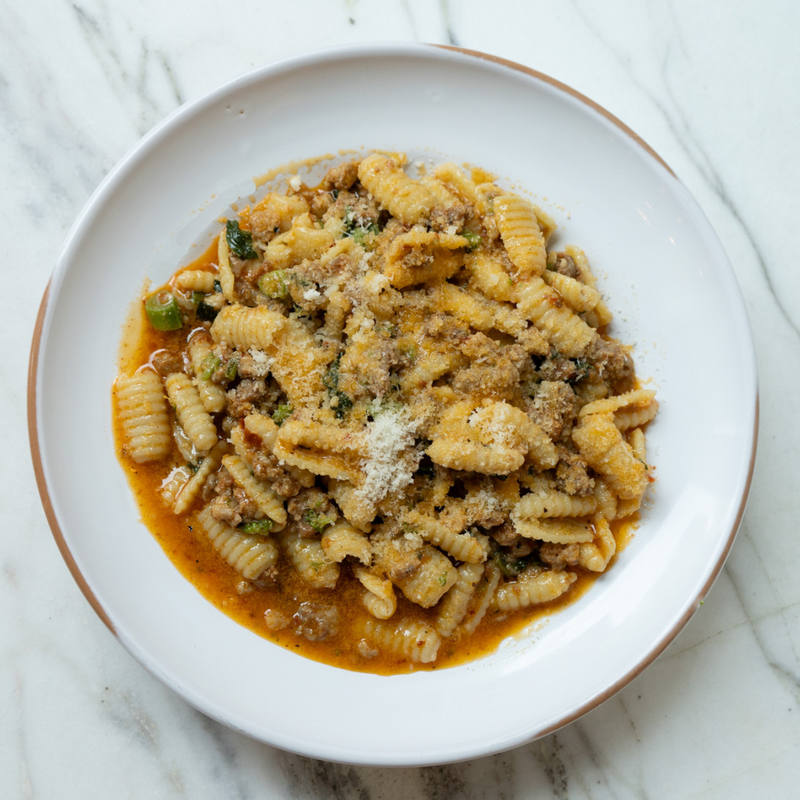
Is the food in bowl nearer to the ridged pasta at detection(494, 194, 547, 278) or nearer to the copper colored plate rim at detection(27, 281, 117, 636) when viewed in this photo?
the ridged pasta at detection(494, 194, 547, 278)

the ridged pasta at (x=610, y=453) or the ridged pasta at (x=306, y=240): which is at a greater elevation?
the ridged pasta at (x=306, y=240)

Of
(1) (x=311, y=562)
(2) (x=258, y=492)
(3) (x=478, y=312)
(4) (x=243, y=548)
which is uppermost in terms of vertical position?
(3) (x=478, y=312)

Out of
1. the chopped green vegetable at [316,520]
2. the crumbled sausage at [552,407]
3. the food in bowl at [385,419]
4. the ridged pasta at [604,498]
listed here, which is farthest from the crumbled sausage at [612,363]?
the chopped green vegetable at [316,520]

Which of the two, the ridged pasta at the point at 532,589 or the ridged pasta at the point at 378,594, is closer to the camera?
the ridged pasta at the point at 378,594

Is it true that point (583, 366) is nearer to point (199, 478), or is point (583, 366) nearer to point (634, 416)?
point (634, 416)

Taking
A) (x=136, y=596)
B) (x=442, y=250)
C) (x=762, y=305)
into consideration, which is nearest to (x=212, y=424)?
(x=136, y=596)

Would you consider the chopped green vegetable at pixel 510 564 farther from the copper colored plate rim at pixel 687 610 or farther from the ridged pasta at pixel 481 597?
the copper colored plate rim at pixel 687 610

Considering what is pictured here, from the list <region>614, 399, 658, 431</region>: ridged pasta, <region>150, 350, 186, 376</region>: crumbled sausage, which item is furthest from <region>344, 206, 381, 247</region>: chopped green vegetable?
<region>614, 399, 658, 431</region>: ridged pasta

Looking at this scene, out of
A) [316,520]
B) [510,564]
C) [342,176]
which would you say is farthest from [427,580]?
[342,176]
